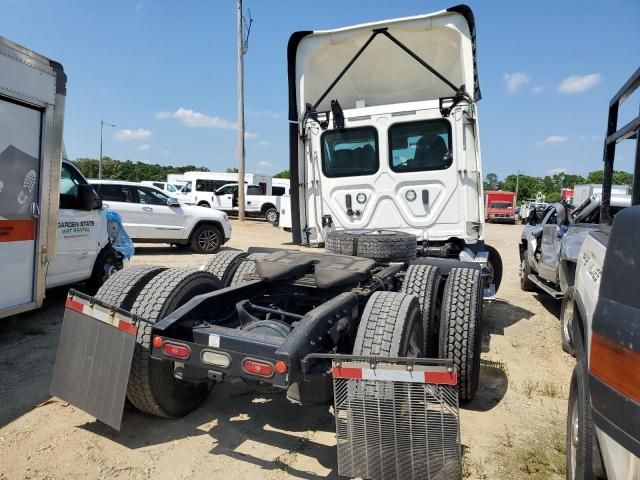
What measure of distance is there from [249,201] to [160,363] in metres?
22.6

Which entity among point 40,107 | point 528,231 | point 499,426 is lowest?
Answer: point 499,426

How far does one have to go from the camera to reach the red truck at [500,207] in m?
38.1

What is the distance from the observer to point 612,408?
1.43m

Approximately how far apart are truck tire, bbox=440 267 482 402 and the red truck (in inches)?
1430

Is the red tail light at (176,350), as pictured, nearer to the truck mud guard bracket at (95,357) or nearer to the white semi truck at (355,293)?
the white semi truck at (355,293)

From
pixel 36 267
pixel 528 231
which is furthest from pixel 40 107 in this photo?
pixel 528 231

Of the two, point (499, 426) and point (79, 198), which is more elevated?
point (79, 198)

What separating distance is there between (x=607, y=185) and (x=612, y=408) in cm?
266

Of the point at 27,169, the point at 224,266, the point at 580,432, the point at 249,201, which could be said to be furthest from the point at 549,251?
the point at 249,201

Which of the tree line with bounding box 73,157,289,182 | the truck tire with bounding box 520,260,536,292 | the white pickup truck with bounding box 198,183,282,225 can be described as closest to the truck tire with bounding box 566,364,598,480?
the truck tire with bounding box 520,260,536,292

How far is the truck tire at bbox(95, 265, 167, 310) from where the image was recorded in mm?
3059

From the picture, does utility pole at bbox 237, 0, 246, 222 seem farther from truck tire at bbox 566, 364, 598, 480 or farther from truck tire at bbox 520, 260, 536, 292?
truck tire at bbox 566, 364, 598, 480

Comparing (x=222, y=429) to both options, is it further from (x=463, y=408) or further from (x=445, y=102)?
(x=445, y=102)

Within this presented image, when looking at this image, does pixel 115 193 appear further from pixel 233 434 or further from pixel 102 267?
pixel 233 434
